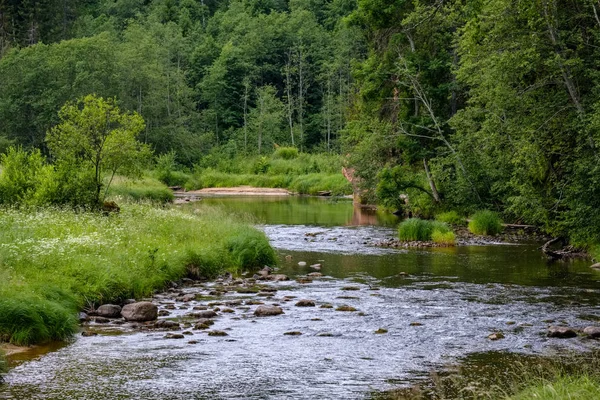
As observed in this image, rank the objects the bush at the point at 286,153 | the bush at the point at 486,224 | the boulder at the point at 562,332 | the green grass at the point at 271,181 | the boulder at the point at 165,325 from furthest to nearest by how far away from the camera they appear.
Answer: the bush at the point at 286,153, the green grass at the point at 271,181, the bush at the point at 486,224, the boulder at the point at 165,325, the boulder at the point at 562,332

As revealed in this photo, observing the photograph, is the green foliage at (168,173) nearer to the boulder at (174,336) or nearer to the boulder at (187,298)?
the boulder at (187,298)

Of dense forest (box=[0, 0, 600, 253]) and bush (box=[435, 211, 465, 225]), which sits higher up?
dense forest (box=[0, 0, 600, 253])

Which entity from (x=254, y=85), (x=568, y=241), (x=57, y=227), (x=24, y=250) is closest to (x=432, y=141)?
(x=568, y=241)

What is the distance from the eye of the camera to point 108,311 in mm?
16609

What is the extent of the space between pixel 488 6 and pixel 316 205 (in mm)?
30646

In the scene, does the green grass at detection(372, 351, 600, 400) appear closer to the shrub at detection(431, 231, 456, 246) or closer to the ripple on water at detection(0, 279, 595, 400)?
the ripple on water at detection(0, 279, 595, 400)

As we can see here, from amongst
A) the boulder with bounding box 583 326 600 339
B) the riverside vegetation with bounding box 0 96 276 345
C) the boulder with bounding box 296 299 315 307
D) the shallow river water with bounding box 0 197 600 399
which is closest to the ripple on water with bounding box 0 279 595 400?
the shallow river water with bounding box 0 197 600 399

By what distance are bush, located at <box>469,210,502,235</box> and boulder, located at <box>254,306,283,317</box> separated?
18531 mm

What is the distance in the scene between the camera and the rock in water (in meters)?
16.2

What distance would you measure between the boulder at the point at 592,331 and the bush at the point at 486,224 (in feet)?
62.0

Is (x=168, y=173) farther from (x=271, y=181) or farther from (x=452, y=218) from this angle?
(x=452, y=218)

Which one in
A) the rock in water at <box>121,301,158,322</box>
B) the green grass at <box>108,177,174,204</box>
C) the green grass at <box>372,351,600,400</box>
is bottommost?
the green grass at <box>372,351,600,400</box>

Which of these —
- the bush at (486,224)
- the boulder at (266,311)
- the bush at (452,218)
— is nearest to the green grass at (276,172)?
the bush at (452,218)

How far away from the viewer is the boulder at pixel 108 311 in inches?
652
